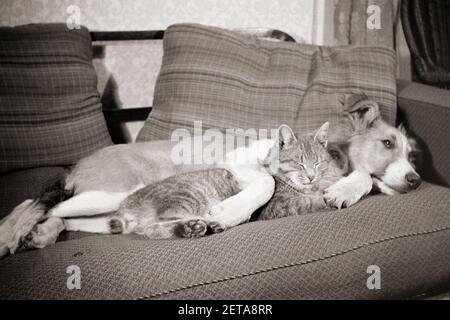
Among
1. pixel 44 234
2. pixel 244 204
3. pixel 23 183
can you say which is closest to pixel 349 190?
pixel 244 204

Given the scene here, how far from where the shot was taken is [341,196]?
1.71 meters

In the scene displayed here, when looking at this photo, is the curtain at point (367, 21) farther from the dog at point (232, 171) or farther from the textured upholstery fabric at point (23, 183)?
the textured upholstery fabric at point (23, 183)

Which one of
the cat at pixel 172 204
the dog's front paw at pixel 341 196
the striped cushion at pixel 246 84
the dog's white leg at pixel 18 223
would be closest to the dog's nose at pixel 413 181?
the dog's front paw at pixel 341 196

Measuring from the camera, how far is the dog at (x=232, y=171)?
5.44 ft

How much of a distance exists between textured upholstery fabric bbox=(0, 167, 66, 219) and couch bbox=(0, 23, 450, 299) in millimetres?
368

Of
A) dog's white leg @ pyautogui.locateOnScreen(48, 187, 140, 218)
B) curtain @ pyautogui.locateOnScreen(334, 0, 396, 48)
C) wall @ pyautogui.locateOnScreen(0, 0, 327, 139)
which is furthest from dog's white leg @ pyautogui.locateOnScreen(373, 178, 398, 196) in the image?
wall @ pyautogui.locateOnScreen(0, 0, 327, 139)

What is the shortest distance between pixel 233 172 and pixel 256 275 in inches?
29.8

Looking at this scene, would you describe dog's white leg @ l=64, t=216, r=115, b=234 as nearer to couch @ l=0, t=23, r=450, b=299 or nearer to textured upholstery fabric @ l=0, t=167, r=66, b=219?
couch @ l=0, t=23, r=450, b=299

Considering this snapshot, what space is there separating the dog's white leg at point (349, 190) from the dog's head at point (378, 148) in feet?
0.31

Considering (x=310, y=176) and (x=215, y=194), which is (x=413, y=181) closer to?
(x=310, y=176)

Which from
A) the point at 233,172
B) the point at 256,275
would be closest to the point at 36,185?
the point at 233,172

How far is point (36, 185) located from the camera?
6.62 feet

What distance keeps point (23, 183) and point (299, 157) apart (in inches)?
55.4

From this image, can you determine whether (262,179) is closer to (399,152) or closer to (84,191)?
(399,152)
